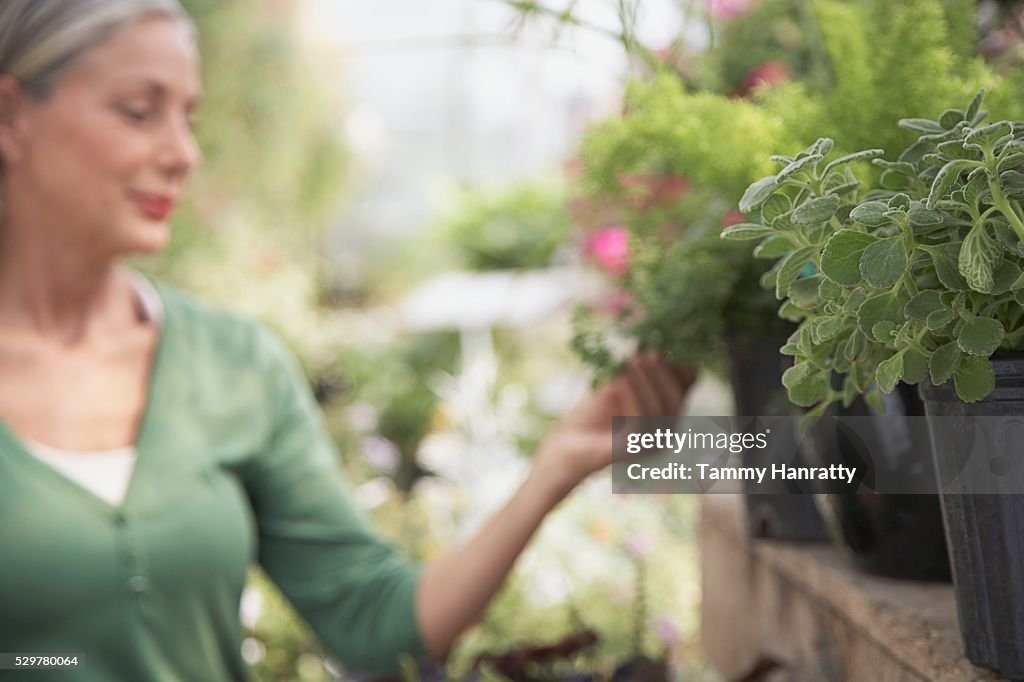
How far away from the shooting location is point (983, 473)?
0.41m

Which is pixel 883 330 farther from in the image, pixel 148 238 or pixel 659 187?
pixel 148 238

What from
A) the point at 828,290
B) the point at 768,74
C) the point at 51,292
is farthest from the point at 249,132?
the point at 828,290

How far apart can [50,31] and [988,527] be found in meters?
0.89

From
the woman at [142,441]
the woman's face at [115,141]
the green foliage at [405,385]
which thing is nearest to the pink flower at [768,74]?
the woman at [142,441]

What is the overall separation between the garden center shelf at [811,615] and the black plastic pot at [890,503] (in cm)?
2

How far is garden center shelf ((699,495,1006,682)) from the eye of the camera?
19.7 inches

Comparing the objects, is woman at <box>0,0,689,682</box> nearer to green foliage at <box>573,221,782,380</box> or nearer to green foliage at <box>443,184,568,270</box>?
green foliage at <box>573,221,782,380</box>

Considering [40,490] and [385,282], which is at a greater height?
[385,282]

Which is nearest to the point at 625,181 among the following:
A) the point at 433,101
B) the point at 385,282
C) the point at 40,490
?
the point at 40,490

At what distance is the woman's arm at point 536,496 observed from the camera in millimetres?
685

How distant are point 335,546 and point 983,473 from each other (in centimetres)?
73

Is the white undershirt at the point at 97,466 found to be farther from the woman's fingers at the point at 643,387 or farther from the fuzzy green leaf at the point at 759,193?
the fuzzy green leaf at the point at 759,193

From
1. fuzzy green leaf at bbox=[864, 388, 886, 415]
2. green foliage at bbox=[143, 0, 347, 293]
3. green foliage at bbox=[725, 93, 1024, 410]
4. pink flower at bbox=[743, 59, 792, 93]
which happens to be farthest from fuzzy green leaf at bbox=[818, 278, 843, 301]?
green foliage at bbox=[143, 0, 347, 293]

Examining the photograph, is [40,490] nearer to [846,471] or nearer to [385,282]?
[846,471]
